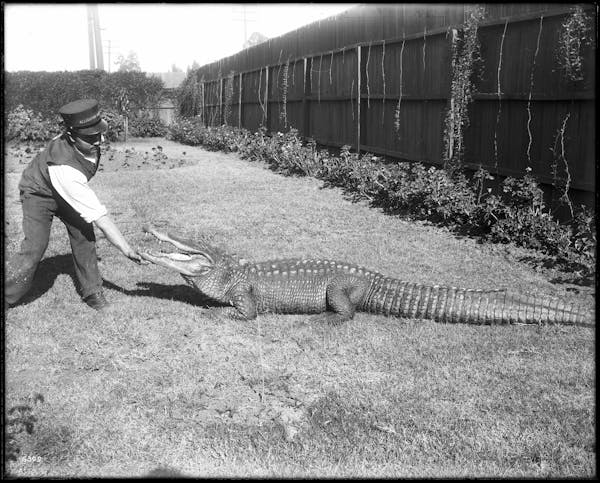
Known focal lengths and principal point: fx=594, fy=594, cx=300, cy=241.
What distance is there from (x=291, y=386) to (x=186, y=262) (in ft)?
6.44

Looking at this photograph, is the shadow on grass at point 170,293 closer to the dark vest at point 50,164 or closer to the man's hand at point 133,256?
the man's hand at point 133,256

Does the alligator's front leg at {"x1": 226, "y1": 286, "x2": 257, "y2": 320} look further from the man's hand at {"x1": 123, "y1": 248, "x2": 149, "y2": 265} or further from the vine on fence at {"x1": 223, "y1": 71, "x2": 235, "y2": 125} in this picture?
the vine on fence at {"x1": 223, "y1": 71, "x2": 235, "y2": 125}

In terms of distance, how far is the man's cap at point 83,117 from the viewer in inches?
195

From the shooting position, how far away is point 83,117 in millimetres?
4969

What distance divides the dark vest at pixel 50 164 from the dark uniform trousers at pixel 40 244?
0.07 metres

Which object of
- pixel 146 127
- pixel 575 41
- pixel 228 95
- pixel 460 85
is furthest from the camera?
pixel 146 127

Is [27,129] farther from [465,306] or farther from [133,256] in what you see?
[465,306]

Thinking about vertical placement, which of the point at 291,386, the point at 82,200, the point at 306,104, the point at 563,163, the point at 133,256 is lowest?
the point at 291,386

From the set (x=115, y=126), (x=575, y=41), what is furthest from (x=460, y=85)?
(x=115, y=126)

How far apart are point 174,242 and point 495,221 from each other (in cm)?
398

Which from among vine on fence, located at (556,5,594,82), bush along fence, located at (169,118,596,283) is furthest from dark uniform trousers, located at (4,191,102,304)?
vine on fence, located at (556,5,594,82)

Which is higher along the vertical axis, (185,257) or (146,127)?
(146,127)

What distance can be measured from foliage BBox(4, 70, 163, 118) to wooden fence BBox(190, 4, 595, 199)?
1360 cm

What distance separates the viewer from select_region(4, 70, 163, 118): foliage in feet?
84.2
